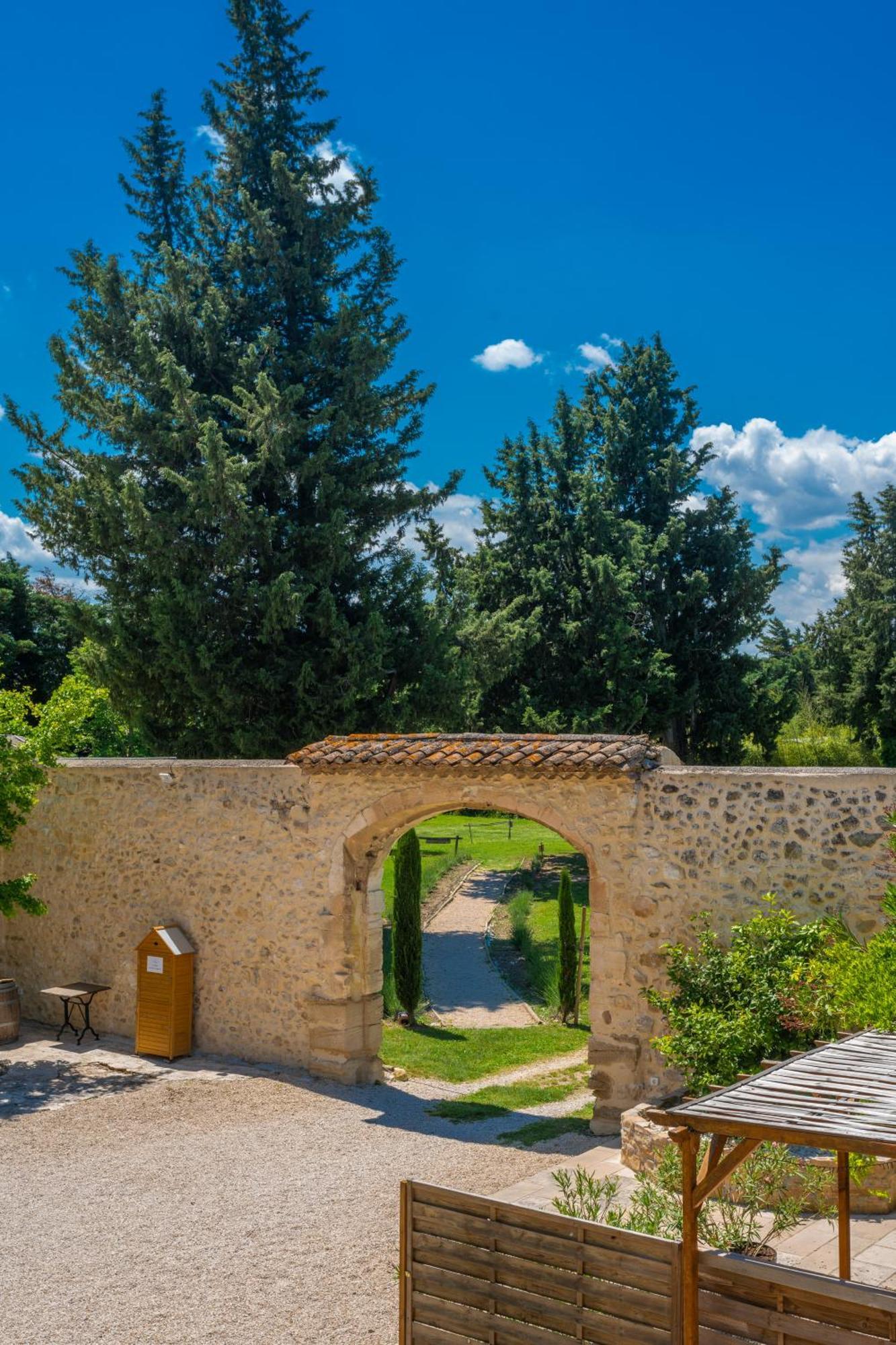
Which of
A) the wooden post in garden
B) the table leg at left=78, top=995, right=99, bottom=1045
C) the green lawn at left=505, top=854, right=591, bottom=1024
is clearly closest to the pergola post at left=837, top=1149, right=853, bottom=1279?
the green lawn at left=505, top=854, right=591, bottom=1024

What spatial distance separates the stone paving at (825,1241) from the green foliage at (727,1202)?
9cm

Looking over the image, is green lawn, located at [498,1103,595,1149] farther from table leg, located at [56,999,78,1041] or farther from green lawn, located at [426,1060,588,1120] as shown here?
table leg, located at [56,999,78,1041]

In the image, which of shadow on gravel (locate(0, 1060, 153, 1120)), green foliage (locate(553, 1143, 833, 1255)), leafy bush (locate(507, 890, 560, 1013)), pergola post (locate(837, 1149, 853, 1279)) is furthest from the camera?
leafy bush (locate(507, 890, 560, 1013))

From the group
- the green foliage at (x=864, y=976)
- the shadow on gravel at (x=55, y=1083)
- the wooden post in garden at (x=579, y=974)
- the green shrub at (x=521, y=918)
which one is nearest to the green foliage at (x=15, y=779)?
the shadow on gravel at (x=55, y=1083)

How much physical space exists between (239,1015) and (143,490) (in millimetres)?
8875

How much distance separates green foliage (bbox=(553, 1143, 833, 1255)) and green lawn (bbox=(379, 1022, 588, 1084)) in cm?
647

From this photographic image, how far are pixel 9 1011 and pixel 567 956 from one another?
335 inches

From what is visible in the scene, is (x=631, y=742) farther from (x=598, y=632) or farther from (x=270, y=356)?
(x=598, y=632)

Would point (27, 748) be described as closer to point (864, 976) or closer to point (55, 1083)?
point (55, 1083)

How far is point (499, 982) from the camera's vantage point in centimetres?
2009

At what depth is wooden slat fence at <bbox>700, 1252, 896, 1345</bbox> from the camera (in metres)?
4.08

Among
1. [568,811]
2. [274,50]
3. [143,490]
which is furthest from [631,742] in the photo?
[274,50]

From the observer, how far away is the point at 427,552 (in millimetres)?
25859

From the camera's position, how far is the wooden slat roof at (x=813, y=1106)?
12.6 ft
